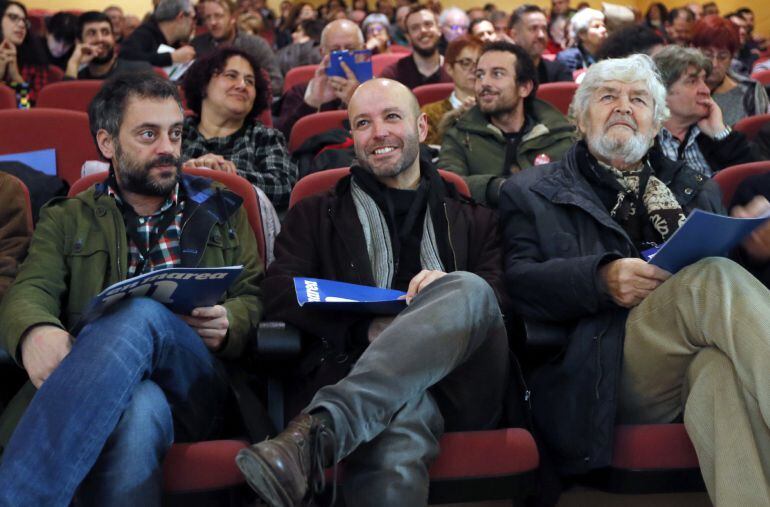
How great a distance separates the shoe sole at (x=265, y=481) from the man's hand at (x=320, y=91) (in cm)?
241

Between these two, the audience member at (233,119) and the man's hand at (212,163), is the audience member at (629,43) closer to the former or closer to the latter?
the audience member at (233,119)

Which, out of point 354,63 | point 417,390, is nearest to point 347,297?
point 417,390

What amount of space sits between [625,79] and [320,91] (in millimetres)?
1572

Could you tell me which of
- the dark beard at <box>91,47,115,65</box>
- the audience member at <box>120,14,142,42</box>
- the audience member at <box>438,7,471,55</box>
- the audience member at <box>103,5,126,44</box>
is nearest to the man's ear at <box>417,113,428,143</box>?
the dark beard at <box>91,47,115,65</box>

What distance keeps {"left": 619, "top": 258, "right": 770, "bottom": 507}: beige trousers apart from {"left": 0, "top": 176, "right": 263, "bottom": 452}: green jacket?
0.76 meters

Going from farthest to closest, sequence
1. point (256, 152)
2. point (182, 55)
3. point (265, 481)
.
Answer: point (182, 55) < point (256, 152) < point (265, 481)

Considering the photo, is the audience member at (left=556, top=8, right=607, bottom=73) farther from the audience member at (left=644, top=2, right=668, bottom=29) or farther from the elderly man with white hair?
the audience member at (left=644, top=2, right=668, bottom=29)

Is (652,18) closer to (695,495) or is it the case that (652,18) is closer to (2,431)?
(695,495)

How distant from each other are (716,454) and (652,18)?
24.4ft

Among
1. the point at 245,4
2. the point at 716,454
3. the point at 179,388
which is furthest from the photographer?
the point at 245,4

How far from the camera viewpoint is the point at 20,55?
15.9 feet


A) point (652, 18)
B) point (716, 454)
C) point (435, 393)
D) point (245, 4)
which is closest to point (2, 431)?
point (435, 393)

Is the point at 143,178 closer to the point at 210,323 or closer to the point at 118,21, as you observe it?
the point at 210,323

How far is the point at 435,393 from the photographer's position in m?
1.77
